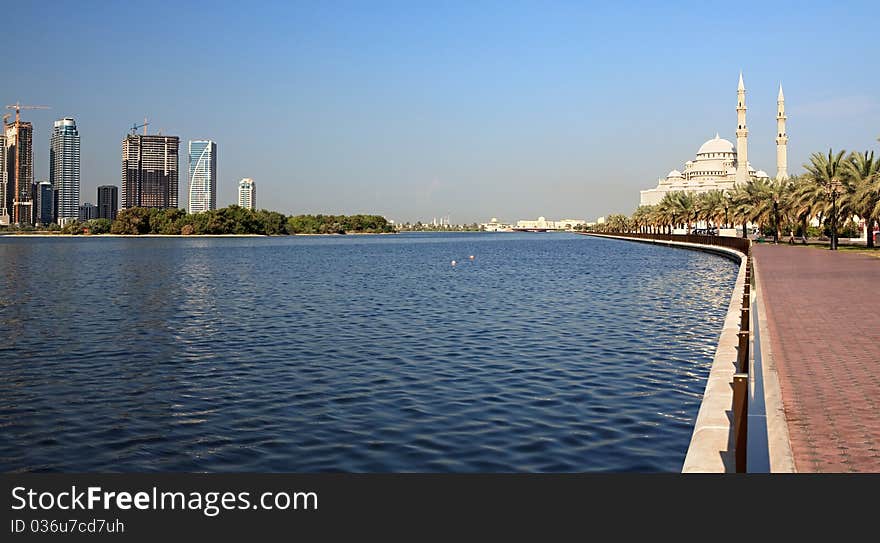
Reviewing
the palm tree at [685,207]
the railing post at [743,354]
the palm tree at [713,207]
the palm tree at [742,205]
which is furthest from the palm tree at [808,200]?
the railing post at [743,354]

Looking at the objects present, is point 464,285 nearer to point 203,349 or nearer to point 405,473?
point 203,349

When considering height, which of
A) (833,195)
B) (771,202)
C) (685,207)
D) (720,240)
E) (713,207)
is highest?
(685,207)

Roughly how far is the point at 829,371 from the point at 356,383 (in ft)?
24.5

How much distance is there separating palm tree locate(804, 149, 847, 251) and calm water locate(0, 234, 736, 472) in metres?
35.0

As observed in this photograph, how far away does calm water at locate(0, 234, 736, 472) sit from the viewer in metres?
9.67

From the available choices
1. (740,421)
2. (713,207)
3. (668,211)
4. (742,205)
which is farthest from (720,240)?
(740,421)

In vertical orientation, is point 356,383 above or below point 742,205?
below

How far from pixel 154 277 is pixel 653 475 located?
41574 millimetres

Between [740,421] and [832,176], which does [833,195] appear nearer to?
[832,176]

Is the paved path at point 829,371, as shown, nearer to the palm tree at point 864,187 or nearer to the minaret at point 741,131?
the palm tree at point 864,187

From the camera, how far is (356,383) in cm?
1396

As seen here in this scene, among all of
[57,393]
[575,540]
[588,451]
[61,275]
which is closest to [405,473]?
[588,451]

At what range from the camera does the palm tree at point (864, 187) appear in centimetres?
5095

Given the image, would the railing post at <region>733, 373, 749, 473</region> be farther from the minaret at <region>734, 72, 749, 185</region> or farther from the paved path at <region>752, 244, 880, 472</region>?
the minaret at <region>734, 72, 749, 185</region>
